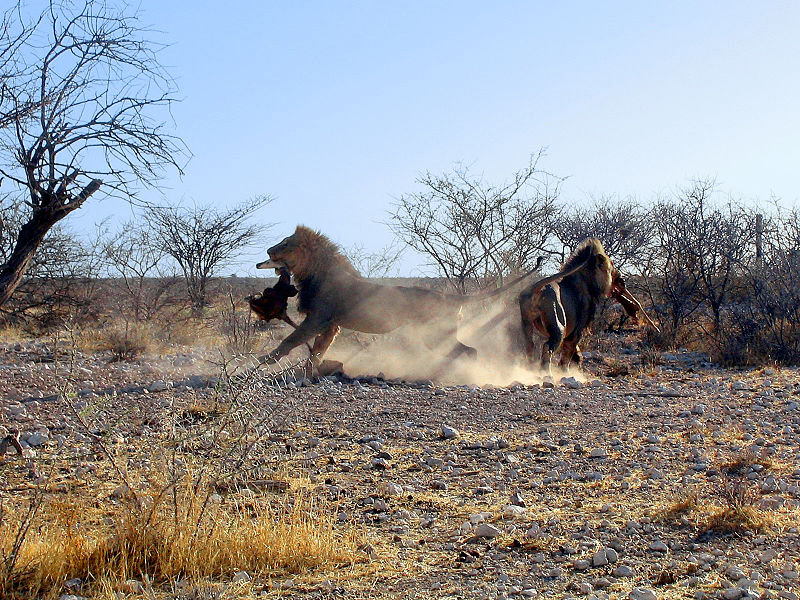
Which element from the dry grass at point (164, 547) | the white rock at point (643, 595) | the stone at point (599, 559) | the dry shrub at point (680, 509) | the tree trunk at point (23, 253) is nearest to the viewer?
the white rock at point (643, 595)

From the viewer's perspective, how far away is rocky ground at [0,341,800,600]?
400 centimetres

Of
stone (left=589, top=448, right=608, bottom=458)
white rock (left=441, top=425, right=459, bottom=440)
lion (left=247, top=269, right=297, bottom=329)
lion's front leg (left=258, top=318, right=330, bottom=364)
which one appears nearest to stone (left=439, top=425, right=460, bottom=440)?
white rock (left=441, top=425, right=459, bottom=440)

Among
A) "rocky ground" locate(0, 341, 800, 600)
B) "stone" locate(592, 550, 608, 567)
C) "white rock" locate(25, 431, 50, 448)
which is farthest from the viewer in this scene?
"white rock" locate(25, 431, 50, 448)

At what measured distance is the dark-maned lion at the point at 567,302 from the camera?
11.7 metres

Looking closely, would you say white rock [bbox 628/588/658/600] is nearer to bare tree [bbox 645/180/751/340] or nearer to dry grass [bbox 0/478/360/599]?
dry grass [bbox 0/478/360/599]

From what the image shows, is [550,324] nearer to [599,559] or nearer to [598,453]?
[598,453]

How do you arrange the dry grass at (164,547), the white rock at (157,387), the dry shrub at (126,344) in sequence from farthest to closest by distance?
the dry shrub at (126,344), the white rock at (157,387), the dry grass at (164,547)

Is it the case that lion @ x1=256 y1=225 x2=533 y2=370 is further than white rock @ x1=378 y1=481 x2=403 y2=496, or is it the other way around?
lion @ x1=256 y1=225 x2=533 y2=370

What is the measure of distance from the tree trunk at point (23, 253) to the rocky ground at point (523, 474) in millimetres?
1098

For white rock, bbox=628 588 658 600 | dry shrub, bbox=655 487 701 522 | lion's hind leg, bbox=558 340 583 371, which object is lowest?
white rock, bbox=628 588 658 600

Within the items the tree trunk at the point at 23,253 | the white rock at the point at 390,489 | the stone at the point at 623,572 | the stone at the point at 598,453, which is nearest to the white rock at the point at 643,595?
the stone at the point at 623,572

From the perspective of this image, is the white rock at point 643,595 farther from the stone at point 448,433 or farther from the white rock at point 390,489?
the stone at point 448,433

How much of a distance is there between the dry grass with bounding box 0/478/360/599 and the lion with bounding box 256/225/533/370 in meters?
7.13

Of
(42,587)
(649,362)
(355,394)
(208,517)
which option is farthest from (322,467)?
(649,362)
